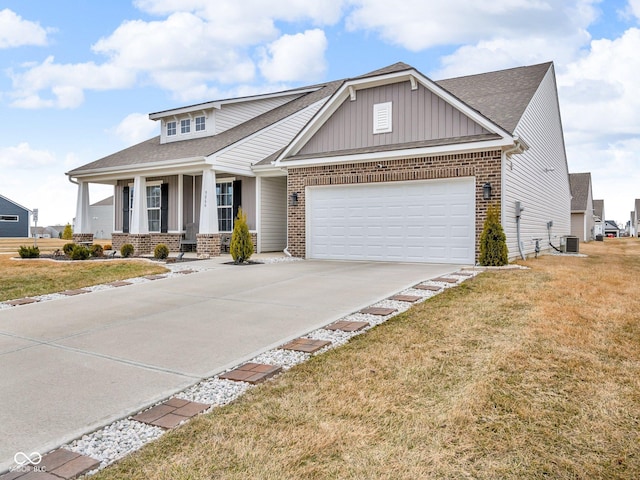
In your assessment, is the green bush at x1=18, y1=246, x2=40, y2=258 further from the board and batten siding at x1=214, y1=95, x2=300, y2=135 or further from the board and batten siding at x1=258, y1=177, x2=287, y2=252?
the board and batten siding at x1=214, y1=95, x2=300, y2=135

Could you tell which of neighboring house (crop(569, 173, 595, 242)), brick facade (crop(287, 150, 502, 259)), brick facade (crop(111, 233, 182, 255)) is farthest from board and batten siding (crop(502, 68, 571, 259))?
neighboring house (crop(569, 173, 595, 242))

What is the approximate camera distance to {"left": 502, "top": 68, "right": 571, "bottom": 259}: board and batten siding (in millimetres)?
11828

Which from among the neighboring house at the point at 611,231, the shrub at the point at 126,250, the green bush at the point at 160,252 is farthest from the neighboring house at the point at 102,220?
the neighboring house at the point at 611,231

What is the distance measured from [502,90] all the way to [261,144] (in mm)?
8347

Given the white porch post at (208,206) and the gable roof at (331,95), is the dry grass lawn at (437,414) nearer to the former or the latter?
the gable roof at (331,95)

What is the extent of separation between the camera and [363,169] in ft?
41.1

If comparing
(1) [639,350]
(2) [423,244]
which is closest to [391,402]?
(1) [639,350]

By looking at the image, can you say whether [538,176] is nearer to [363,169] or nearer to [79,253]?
[363,169]

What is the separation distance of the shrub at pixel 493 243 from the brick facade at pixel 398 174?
1.86 ft

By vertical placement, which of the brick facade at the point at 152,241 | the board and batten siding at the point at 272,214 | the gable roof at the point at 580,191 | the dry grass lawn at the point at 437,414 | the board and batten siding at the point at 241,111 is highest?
the board and batten siding at the point at 241,111

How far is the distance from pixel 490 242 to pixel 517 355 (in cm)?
663

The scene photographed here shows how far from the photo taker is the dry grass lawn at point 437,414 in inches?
94.7

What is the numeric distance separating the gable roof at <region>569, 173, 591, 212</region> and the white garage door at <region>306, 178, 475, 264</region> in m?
24.6

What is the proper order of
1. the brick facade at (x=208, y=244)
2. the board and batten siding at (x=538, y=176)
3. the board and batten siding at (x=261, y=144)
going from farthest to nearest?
the board and batten siding at (x=261, y=144) < the brick facade at (x=208, y=244) < the board and batten siding at (x=538, y=176)
